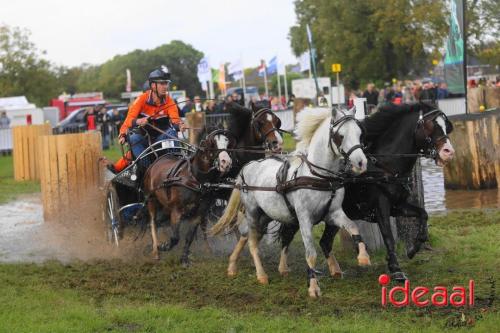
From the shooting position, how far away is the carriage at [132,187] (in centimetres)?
1280

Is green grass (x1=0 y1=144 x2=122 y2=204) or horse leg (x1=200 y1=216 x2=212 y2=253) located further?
green grass (x1=0 y1=144 x2=122 y2=204)

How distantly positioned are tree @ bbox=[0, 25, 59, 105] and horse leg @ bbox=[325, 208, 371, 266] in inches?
2185

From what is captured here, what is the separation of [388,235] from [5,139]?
28.5 meters

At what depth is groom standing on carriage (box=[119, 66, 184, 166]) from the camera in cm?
1277

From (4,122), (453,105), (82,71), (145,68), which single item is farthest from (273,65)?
(82,71)

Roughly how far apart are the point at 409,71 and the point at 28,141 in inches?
1837

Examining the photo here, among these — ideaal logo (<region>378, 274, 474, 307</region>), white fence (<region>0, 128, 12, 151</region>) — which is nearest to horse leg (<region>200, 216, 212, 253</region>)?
ideaal logo (<region>378, 274, 474, 307</region>)

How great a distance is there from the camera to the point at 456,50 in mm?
16844

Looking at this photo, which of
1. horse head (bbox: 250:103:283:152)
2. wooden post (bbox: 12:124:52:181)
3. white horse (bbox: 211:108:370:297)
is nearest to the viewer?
white horse (bbox: 211:108:370:297)

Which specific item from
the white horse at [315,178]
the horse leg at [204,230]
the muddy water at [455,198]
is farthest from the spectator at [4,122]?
the white horse at [315,178]

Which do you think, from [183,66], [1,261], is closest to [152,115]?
[1,261]

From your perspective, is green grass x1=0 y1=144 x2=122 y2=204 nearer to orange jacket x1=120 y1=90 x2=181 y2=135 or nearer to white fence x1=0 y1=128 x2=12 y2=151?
white fence x1=0 y1=128 x2=12 y2=151

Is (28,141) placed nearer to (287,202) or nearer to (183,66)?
(287,202)

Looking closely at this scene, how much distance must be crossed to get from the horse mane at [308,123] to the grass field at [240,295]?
61.0 inches
